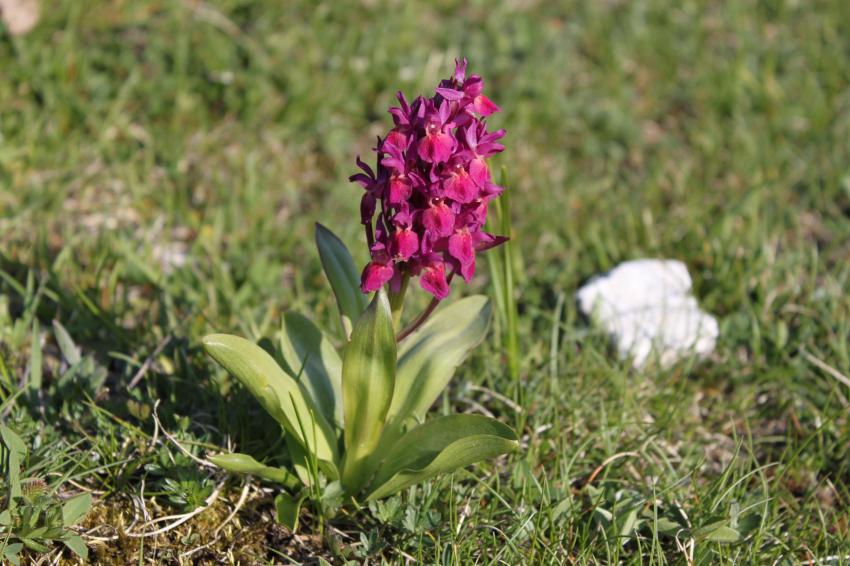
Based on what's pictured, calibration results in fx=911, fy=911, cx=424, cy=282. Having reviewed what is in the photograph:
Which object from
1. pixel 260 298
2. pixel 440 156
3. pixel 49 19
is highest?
pixel 49 19

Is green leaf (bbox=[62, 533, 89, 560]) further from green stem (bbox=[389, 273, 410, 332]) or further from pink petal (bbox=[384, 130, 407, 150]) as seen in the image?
pink petal (bbox=[384, 130, 407, 150])

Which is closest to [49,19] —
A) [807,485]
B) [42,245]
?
[42,245]

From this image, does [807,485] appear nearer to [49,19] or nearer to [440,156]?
[440,156]

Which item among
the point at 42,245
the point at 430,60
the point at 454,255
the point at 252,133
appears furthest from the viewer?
the point at 430,60

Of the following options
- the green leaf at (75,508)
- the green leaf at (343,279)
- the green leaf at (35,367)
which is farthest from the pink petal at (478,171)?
the green leaf at (35,367)

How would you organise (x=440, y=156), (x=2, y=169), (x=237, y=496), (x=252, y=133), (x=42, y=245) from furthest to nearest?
(x=252, y=133), (x=2, y=169), (x=42, y=245), (x=237, y=496), (x=440, y=156)

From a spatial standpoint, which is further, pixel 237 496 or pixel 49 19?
pixel 49 19

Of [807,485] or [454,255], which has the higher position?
[454,255]
